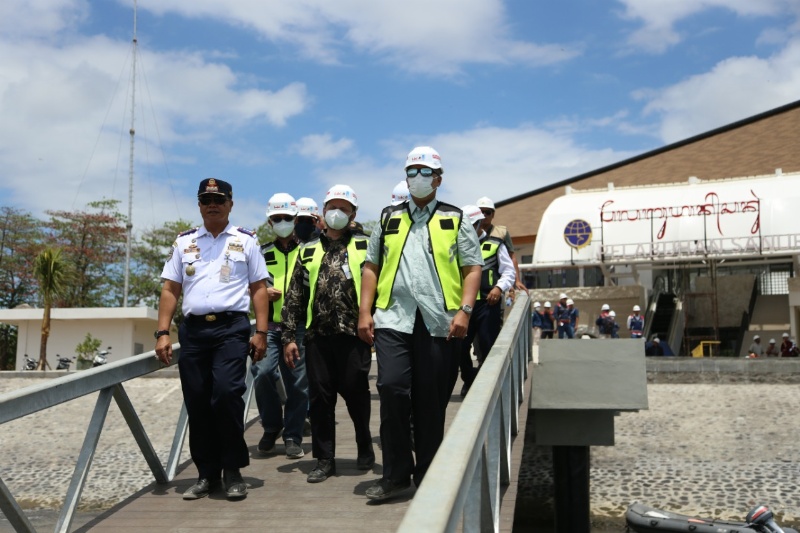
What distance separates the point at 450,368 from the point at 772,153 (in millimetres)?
40263

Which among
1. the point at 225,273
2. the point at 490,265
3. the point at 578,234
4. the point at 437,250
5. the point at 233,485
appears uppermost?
the point at 578,234

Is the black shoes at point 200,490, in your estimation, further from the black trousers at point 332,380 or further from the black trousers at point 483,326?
the black trousers at point 483,326

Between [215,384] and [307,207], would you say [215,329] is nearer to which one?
[215,384]

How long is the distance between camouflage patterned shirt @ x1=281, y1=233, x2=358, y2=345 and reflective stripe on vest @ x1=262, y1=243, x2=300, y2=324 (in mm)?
667

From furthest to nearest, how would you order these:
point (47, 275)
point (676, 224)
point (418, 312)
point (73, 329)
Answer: point (73, 329), point (676, 224), point (47, 275), point (418, 312)

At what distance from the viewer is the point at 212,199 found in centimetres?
538

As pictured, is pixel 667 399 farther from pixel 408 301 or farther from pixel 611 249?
pixel 611 249

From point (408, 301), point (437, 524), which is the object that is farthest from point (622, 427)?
point (437, 524)

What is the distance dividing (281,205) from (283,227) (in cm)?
17

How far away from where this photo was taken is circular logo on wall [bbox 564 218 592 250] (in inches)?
1375

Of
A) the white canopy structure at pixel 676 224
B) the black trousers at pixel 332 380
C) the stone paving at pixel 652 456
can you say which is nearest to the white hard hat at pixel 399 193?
the black trousers at pixel 332 380

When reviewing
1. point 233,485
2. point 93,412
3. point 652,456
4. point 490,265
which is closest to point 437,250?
point 233,485

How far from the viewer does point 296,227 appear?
22.5 feet

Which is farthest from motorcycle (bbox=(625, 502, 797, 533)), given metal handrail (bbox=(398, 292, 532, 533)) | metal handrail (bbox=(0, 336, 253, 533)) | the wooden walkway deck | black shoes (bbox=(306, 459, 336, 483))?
metal handrail (bbox=(0, 336, 253, 533))
